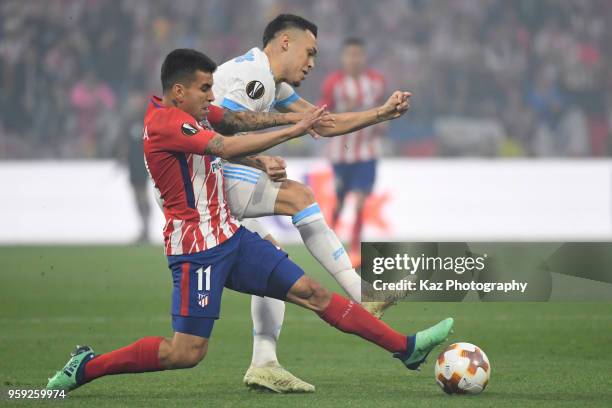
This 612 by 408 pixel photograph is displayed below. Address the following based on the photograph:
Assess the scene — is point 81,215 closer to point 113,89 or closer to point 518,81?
point 113,89

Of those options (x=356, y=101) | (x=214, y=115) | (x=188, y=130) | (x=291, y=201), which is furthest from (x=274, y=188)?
(x=356, y=101)

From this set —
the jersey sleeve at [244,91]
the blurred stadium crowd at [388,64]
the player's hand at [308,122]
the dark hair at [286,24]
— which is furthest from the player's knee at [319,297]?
the blurred stadium crowd at [388,64]

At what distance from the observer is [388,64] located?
64.4ft

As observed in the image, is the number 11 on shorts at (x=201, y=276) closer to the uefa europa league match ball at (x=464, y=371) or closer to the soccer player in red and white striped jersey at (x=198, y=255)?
the soccer player in red and white striped jersey at (x=198, y=255)

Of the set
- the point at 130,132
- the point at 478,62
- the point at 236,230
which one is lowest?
the point at 236,230

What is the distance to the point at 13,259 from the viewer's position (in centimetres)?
1448

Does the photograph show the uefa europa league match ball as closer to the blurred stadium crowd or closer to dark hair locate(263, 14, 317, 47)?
dark hair locate(263, 14, 317, 47)

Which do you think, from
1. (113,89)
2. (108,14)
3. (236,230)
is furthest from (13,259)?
(236,230)

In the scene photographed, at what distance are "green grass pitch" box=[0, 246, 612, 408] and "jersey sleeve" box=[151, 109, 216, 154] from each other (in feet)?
3.86

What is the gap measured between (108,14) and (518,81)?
22.3ft

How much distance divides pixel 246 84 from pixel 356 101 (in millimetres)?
7436

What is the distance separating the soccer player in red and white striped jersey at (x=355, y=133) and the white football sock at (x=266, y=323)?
7.15 meters

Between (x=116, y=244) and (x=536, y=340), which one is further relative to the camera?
(x=116, y=244)

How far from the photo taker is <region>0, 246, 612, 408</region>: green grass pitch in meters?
5.69
